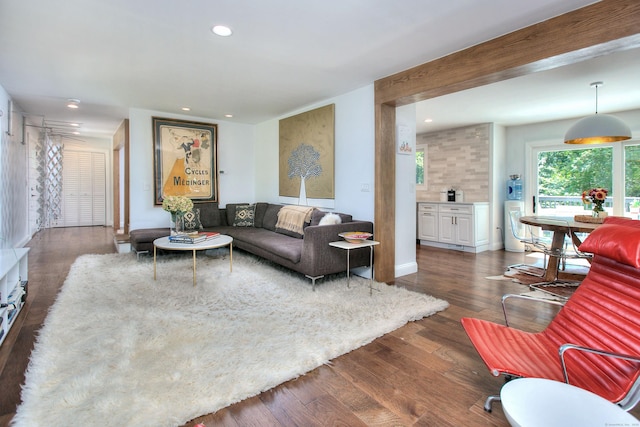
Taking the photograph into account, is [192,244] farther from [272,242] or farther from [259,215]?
[259,215]

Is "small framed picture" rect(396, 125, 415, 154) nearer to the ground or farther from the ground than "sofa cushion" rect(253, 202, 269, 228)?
farther from the ground

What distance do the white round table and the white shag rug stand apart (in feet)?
3.96

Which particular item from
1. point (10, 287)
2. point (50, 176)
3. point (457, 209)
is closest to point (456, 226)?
point (457, 209)

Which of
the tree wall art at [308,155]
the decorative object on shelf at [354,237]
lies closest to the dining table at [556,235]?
the decorative object on shelf at [354,237]

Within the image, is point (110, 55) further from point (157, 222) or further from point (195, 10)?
point (157, 222)

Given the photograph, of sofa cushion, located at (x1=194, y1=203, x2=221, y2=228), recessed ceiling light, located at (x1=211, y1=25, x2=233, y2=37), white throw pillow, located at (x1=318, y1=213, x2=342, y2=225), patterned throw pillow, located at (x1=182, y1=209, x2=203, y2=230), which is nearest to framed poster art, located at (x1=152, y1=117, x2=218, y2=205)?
Answer: sofa cushion, located at (x1=194, y1=203, x2=221, y2=228)

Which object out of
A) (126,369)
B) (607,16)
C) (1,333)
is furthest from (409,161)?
(1,333)

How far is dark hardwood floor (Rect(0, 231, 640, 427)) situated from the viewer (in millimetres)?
1639

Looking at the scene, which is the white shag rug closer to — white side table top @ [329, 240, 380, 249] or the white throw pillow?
white side table top @ [329, 240, 380, 249]

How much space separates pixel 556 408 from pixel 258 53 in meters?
3.28

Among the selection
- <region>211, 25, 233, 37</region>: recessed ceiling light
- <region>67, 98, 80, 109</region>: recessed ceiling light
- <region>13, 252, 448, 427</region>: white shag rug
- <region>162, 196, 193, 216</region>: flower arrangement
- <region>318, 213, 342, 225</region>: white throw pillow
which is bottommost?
<region>13, 252, 448, 427</region>: white shag rug

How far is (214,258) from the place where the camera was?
16.8 feet

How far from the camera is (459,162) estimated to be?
665 centimetres

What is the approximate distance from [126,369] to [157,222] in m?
4.18
